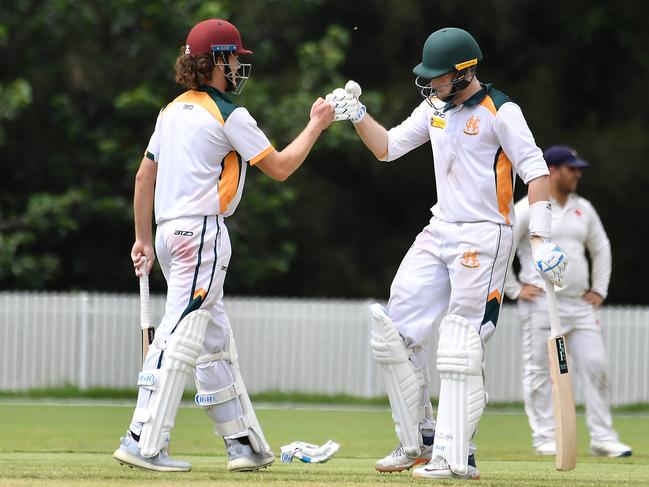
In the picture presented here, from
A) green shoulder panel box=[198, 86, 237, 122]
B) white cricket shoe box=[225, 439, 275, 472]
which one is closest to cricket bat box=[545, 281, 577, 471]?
white cricket shoe box=[225, 439, 275, 472]

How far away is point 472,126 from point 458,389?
1246 mm

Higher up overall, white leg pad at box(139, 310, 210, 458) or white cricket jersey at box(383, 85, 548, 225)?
→ white cricket jersey at box(383, 85, 548, 225)

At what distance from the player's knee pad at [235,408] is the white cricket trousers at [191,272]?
12 cm

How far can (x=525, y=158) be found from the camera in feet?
21.2

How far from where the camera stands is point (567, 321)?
372 inches

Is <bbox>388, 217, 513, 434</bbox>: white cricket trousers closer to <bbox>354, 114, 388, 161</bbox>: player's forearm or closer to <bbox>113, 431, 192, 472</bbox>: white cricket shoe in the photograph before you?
<bbox>354, 114, 388, 161</bbox>: player's forearm

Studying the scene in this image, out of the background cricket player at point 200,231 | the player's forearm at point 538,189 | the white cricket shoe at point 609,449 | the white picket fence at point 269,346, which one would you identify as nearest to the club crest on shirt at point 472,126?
the player's forearm at point 538,189

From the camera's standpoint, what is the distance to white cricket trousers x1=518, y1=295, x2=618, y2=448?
9398 millimetres

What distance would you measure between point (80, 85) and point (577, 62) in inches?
289

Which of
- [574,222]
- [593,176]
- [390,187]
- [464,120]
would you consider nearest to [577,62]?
[593,176]

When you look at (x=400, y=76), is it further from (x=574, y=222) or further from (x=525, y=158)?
(x=525, y=158)

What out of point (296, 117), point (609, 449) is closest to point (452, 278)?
point (609, 449)

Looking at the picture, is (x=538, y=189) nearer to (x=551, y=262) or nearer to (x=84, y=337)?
(x=551, y=262)

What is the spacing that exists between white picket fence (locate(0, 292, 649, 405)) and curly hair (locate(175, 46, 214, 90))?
366 inches
